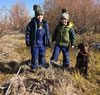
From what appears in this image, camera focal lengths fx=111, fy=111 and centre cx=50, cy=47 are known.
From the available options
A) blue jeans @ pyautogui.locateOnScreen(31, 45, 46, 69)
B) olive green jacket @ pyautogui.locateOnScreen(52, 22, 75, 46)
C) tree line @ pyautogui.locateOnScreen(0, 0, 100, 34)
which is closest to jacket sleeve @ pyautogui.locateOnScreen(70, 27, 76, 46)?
olive green jacket @ pyautogui.locateOnScreen(52, 22, 75, 46)

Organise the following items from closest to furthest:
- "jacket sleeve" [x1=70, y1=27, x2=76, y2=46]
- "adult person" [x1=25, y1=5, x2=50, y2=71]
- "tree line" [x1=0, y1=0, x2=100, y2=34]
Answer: "adult person" [x1=25, y1=5, x2=50, y2=71], "jacket sleeve" [x1=70, y1=27, x2=76, y2=46], "tree line" [x1=0, y1=0, x2=100, y2=34]

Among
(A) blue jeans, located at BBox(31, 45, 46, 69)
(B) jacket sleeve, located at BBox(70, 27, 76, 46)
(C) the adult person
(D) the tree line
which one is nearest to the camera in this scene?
(C) the adult person

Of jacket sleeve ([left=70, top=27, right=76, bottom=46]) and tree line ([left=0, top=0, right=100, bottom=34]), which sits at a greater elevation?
tree line ([left=0, top=0, right=100, bottom=34])

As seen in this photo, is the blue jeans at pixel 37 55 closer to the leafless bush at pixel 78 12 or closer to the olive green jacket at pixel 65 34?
the olive green jacket at pixel 65 34

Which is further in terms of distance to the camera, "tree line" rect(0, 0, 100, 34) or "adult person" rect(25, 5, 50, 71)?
"tree line" rect(0, 0, 100, 34)

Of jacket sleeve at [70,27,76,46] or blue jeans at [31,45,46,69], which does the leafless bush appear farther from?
blue jeans at [31,45,46,69]

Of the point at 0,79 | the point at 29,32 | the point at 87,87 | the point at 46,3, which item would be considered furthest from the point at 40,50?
the point at 46,3

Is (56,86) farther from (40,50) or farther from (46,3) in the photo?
(46,3)

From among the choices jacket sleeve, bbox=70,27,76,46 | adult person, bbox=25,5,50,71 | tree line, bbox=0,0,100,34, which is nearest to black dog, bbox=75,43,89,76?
jacket sleeve, bbox=70,27,76,46

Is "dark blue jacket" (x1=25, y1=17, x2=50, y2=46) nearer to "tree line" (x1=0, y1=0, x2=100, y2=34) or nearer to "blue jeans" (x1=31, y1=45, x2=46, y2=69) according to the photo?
"blue jeans" (x1=31, y1=45, x2=46, y2=69)

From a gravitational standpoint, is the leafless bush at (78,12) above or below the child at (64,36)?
above

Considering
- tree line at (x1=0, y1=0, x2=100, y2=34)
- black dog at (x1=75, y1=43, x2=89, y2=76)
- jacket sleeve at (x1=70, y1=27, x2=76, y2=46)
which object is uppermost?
tree line at (x1=0, y1=0, x2=100, y2=34)

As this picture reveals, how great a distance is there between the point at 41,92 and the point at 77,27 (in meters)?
6.56

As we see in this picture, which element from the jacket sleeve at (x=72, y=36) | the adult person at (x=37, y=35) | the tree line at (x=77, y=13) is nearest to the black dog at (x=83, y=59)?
the jacket sleeve at (x=72, y=36)
